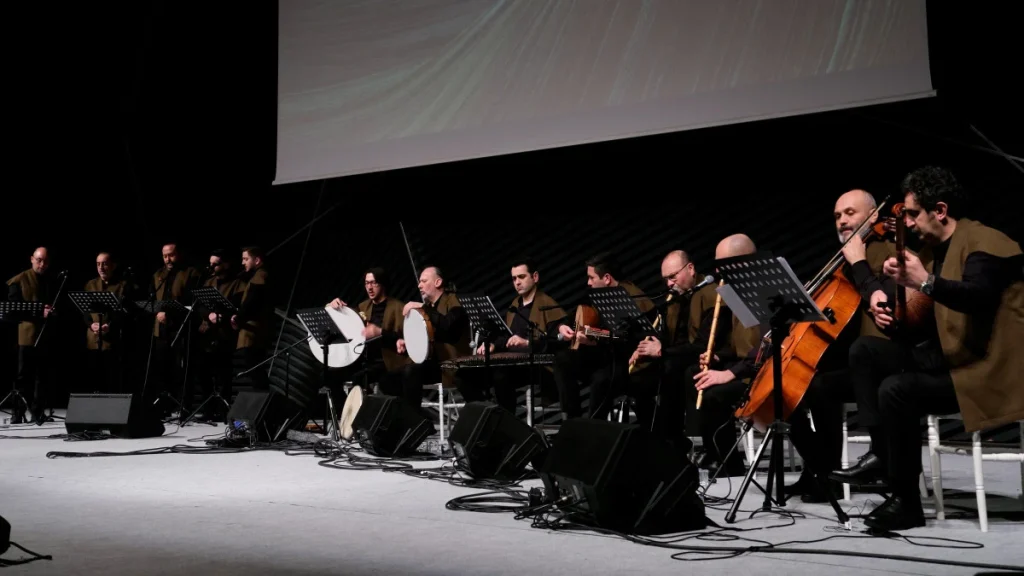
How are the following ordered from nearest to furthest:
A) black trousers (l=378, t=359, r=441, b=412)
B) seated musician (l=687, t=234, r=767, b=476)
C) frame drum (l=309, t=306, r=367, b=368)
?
seated musician (l=687, t=234, r=767, b=476) → black trousers (l=378, t=359, r=441, b=412) → frame drum (l=309, t=306, r=367, b=368)

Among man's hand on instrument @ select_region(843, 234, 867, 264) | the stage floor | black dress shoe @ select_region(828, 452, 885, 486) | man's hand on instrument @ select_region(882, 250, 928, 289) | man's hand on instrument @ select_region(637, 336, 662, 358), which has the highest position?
man's hand on instrument @ select_region(843, 234, 867, 264)

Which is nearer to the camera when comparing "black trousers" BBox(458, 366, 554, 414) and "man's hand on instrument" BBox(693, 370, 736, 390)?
"man's hand on instrument" BBox(693, 370, 736, 390)

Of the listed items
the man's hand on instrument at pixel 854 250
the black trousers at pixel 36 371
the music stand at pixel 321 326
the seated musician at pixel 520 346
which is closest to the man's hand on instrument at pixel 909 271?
the man's hand on instrument at pixel 854 250

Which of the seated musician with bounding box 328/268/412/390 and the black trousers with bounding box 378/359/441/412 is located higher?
the seated musician with bounding box 328/268/412/390

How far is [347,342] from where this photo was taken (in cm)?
762

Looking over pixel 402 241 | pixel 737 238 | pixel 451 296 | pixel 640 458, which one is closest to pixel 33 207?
pixel 402 241

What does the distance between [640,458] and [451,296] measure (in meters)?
4.12

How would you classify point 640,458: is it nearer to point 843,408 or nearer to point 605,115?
point 843,408

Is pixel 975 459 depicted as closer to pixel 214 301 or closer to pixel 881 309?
pixel 881 309

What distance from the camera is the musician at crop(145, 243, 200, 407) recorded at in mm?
9461

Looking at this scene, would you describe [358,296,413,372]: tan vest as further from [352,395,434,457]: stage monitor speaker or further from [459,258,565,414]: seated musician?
[352,395,434,457]: stage monitor speaker

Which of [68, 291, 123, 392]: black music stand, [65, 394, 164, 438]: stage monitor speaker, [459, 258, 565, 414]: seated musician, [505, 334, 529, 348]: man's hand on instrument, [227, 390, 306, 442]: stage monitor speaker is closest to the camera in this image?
[505, 334, 529, 348]: man's hand on instrument

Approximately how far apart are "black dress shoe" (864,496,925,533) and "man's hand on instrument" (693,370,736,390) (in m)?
1.24

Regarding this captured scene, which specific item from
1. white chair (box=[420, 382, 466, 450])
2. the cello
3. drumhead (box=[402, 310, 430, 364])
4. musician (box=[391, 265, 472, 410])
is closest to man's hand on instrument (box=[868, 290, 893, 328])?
the cello
